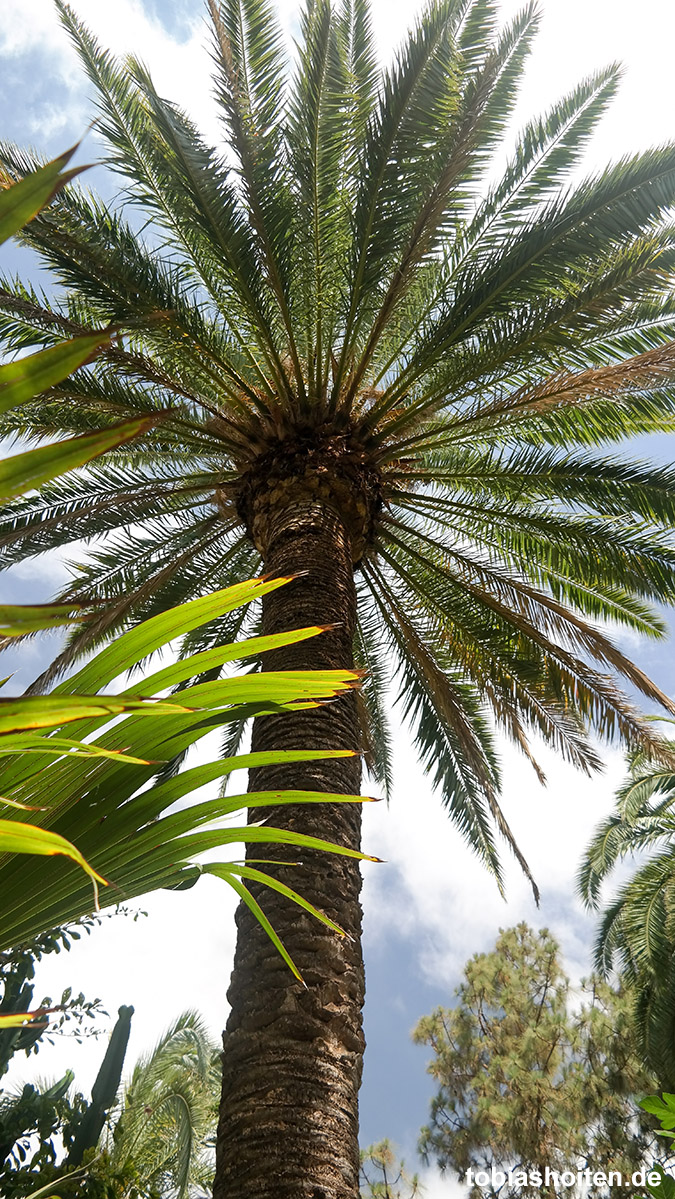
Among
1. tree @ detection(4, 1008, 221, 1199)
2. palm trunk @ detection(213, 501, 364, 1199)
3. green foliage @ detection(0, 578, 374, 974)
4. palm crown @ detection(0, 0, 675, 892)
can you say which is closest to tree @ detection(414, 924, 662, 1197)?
tree @ detection(4, 1008, 221, 1199)

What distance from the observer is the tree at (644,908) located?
1198 centimetres

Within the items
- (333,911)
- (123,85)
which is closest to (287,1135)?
(333,911)

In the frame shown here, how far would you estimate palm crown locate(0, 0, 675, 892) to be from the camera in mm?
5469

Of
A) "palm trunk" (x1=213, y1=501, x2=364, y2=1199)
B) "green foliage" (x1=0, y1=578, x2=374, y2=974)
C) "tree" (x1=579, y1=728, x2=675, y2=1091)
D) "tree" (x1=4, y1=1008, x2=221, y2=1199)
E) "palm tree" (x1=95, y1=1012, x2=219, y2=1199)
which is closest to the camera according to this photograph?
"green foliage" (x1=0, y1=578, x2=374, y2=974)

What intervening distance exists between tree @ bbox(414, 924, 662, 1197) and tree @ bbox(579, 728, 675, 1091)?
1351 millimetres

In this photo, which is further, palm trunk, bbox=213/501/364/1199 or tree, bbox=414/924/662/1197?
tree, bbox=414/924/662/1197

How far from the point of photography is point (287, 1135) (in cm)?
282

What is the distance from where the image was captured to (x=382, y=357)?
666cm

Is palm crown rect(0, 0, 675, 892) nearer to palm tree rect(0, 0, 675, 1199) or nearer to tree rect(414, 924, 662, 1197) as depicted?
palm tree rect(0, 0, 675, 1199)

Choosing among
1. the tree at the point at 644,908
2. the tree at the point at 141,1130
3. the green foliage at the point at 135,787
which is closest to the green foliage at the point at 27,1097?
the tree at the point at 141,1130

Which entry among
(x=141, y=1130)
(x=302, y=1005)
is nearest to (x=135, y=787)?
(x=302, y=1005)

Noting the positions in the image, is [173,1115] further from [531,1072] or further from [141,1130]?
[531,1072]

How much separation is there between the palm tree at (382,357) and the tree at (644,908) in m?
5.28

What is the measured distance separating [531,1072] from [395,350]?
12.2m
